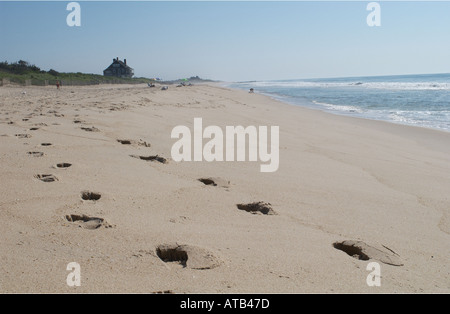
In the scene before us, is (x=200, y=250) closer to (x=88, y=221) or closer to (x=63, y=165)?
(x=88, y=221)

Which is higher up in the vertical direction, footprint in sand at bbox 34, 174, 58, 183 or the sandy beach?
footprint in sand at bbox 34, 174, 58, 183

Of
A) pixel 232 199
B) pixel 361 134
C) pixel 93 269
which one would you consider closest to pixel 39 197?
pixel 93 269

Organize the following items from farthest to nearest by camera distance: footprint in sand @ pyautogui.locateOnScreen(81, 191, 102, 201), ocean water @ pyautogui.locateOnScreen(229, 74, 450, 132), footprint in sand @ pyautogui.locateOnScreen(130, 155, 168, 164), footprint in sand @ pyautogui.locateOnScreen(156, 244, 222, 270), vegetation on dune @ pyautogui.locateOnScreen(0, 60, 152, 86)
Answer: vegetation on dune @ pyautogui.locateOnScreen(0, 60, 152, 86), ocean water @ pyautogui.locateOnScreen(229, 74, 450, 132), footprint in sand @ pyautogui.locateOnScreen(130, 155, 168, 164), footprint in sand @ pyautogui.locateOnScreen(81, 191, 102, 201), footprint in sand @ pyautogui.locateOnScreen(156, 244, 222, 270)

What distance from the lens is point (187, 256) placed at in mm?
2080

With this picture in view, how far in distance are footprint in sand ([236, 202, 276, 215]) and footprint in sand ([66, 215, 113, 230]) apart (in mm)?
1069

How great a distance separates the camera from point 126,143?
16.2 ft

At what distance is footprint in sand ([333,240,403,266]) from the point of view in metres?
2.28

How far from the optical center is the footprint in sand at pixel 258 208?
116 inches

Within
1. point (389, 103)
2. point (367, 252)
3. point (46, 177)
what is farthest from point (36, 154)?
point (389, 103)

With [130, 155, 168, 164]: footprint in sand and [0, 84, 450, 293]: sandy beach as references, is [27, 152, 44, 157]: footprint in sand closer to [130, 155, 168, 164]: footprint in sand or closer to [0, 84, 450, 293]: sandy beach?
[0, 84, 450, 293]: sandy beach

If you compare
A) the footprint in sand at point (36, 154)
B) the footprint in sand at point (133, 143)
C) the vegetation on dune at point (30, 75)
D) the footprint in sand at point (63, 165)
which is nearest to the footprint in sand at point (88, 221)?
the footprint in sand at point (63, 165)

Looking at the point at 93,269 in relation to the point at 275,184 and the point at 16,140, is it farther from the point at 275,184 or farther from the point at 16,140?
the point at 16,140

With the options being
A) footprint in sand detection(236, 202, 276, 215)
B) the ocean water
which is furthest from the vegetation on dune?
footprint in sand detection(236, 202, 276, 215)

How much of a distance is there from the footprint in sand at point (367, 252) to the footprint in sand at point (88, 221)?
1.48 m
